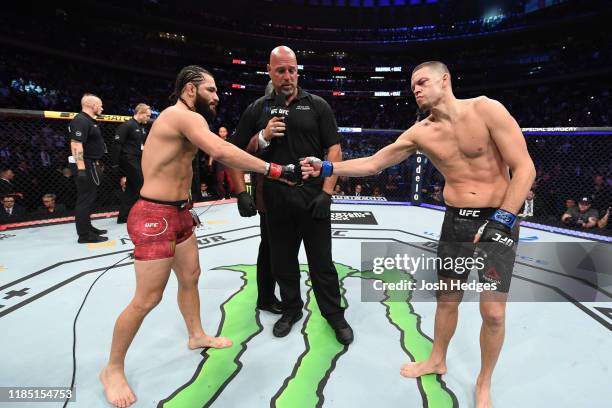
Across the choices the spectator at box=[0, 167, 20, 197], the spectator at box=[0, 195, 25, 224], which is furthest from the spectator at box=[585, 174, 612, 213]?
the spectator at box=[0, 167, 20, 197]

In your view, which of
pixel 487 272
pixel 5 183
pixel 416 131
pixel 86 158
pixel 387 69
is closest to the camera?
pixel 487 272

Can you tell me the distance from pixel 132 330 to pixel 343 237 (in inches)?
119

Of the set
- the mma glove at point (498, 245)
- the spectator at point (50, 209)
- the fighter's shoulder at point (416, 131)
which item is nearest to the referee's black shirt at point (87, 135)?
the spectator at point (50, 209)

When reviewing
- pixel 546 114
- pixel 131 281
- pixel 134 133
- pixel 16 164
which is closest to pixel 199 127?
pixel 131 281

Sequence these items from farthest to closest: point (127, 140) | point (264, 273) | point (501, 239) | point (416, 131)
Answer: point (127, 140) < point (264, 273) < point (416, 131) < point (501, 239)

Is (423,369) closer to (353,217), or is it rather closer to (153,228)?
(153,228)

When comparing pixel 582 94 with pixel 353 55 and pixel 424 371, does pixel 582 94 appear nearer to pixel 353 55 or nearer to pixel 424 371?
pixel 353 55

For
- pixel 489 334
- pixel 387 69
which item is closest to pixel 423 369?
pixel 489 334

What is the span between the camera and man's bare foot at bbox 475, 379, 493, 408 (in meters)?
1.52

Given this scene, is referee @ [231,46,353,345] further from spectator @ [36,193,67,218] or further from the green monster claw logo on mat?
spectator @ [36,193,67,218]

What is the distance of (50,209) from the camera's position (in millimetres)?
5105

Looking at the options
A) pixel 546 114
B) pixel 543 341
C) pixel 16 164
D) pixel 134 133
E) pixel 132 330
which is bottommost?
pixel 543 341

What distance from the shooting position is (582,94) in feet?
47.9

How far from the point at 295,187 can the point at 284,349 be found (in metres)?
1.00
